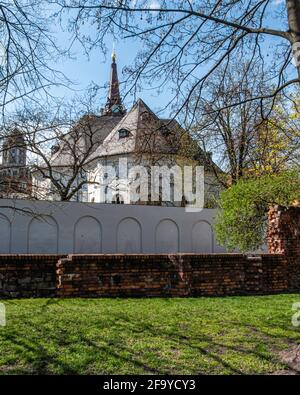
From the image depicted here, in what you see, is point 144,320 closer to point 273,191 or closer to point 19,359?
point 19,359

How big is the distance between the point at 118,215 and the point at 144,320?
1481cm

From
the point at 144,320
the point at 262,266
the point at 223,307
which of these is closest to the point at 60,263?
the point at 144,320

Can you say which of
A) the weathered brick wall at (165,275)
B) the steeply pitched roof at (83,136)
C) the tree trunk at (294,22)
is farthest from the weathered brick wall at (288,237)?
the steeply pitched roof at (83,136)

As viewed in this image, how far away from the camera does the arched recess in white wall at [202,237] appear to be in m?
22.0

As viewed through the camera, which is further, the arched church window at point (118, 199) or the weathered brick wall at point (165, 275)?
the arched church window at point (118, 199)

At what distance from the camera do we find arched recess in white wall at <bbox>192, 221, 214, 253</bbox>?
22.0m

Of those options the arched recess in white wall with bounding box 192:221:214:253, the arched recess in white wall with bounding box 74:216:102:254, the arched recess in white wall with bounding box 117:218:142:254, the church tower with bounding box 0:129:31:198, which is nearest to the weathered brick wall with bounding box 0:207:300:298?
the church tower with bounding box 0:129:31:198

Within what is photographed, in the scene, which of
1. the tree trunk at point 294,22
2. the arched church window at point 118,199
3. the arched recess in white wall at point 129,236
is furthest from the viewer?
the arched church window at point 118,199

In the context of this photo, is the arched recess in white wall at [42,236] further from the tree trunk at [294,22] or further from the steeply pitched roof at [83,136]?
the tree trunk at [294,22]

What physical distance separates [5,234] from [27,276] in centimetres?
1104

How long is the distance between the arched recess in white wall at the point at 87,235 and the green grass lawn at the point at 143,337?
12.4 m

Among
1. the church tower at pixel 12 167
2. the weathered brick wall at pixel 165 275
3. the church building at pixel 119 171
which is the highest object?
the church building at pixel 119 171

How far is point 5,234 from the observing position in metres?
18.3
